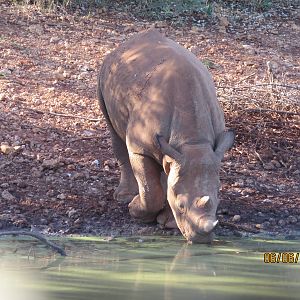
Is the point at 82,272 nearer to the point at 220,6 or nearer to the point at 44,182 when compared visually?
the point at 44,182

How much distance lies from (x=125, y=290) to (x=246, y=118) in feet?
17.2

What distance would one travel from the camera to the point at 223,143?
938 cm

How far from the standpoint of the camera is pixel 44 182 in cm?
1091

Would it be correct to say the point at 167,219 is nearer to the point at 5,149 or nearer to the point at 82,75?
the point at 5,149

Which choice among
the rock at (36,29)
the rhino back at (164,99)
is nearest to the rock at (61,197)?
the rhino back at (164,99)

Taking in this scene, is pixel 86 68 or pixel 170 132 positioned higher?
pixel 170 132

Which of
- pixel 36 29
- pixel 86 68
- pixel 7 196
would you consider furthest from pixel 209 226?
pixel 36 29

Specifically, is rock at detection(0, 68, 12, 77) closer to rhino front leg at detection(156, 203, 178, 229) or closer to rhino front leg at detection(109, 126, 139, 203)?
rhino front leg at detection(109, 126, 139, 203)

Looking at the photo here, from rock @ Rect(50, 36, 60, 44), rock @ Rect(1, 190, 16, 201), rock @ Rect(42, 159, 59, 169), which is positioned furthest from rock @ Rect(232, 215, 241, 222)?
rock @ Rect(50, 36, 60, 44)

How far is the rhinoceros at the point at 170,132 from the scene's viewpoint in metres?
9.14

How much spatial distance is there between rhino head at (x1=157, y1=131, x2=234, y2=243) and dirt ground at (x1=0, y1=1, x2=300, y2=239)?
79 cm

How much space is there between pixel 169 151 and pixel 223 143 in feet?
1.82

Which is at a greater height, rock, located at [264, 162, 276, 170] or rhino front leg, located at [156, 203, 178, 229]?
rhino front leg, located at [156, 203, 178, 229]

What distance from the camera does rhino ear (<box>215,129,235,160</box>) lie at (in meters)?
9.30
